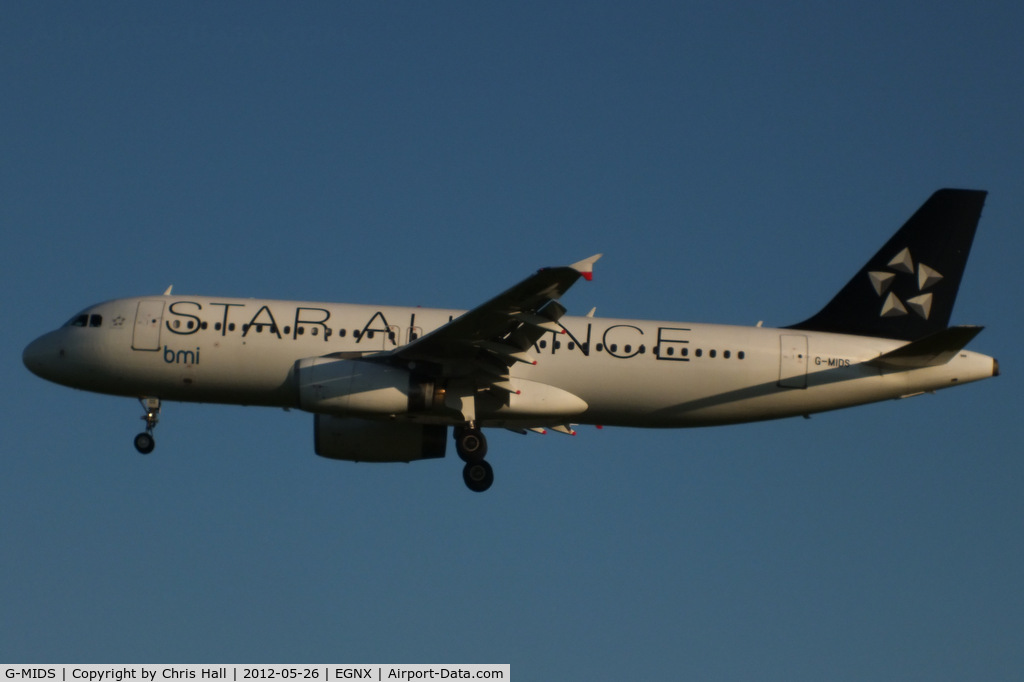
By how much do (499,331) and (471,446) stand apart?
3.39 m

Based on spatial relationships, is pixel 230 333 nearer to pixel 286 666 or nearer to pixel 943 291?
pixel 286 666

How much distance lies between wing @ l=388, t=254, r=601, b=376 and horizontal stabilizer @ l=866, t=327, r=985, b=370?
27.0 feet

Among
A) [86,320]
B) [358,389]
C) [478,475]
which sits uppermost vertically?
[86,320]

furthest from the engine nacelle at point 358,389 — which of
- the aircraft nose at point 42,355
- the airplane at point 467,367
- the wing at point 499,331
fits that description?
the aircraft nose at point 42,355

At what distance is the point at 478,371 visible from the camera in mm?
31812

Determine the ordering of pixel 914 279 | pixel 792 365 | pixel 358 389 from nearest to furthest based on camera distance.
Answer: pixel 358 389, pixel 792 365, pixel 914 279

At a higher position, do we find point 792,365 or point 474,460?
point 792,365

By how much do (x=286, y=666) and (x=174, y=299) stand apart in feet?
36.1

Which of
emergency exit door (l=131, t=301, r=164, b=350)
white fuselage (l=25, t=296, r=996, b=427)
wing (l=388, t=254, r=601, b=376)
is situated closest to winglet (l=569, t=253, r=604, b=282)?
wing (l=388, t=254, r=601, b=376)

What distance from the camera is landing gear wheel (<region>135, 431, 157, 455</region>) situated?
3419 cm

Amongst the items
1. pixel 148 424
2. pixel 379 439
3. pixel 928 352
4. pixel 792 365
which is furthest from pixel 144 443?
pixel 928 352

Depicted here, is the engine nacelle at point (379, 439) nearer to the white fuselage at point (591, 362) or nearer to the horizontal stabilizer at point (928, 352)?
the white fuselage at point (591, 362)

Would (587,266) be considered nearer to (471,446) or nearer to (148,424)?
(471,446)

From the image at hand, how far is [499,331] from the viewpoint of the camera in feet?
100
